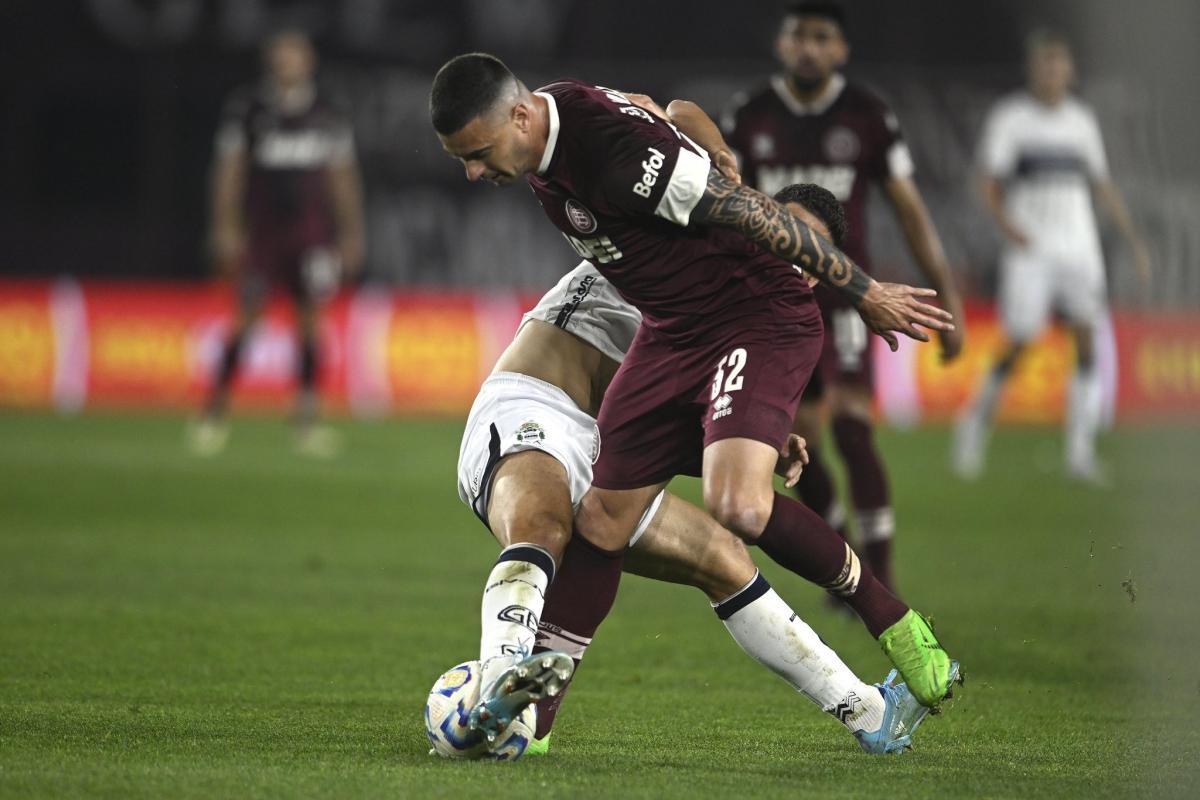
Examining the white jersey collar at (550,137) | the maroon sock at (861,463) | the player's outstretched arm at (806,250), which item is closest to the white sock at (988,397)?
the maroon sock at (861,463)

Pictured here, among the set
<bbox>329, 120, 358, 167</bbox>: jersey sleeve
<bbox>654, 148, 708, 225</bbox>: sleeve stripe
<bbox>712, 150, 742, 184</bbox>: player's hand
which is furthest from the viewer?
<bbox>329, 120, 358, 167</bbox>: jersey sleeve

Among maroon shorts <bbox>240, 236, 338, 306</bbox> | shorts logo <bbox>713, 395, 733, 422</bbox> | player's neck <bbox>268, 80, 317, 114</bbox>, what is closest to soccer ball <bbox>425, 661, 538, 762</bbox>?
shorts logo <bbox>713, 395, 733, 422</bbox>

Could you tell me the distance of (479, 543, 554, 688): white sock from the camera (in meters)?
4.18

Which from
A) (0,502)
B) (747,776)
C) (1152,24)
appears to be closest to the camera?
(1152,24)

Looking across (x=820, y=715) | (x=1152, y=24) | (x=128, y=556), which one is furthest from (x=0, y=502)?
(x=1152, y=24)

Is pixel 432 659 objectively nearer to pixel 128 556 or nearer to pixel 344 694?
pixel 344 694

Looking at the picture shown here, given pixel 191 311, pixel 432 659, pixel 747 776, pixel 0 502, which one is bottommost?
pixel 191 311

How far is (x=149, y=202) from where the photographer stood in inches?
709

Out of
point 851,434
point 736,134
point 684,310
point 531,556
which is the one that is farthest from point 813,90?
point 531,556

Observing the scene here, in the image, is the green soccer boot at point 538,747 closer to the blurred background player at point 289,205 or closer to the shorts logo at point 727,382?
the shorts logo at point 727,382

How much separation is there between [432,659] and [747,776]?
2.00 meters

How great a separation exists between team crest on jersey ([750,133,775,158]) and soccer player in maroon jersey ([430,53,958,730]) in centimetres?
229

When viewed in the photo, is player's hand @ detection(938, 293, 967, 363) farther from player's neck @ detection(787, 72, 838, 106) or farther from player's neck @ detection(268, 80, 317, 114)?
player's neck @ detection(268, 80, 317, 114)

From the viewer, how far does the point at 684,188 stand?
4.50 metres
